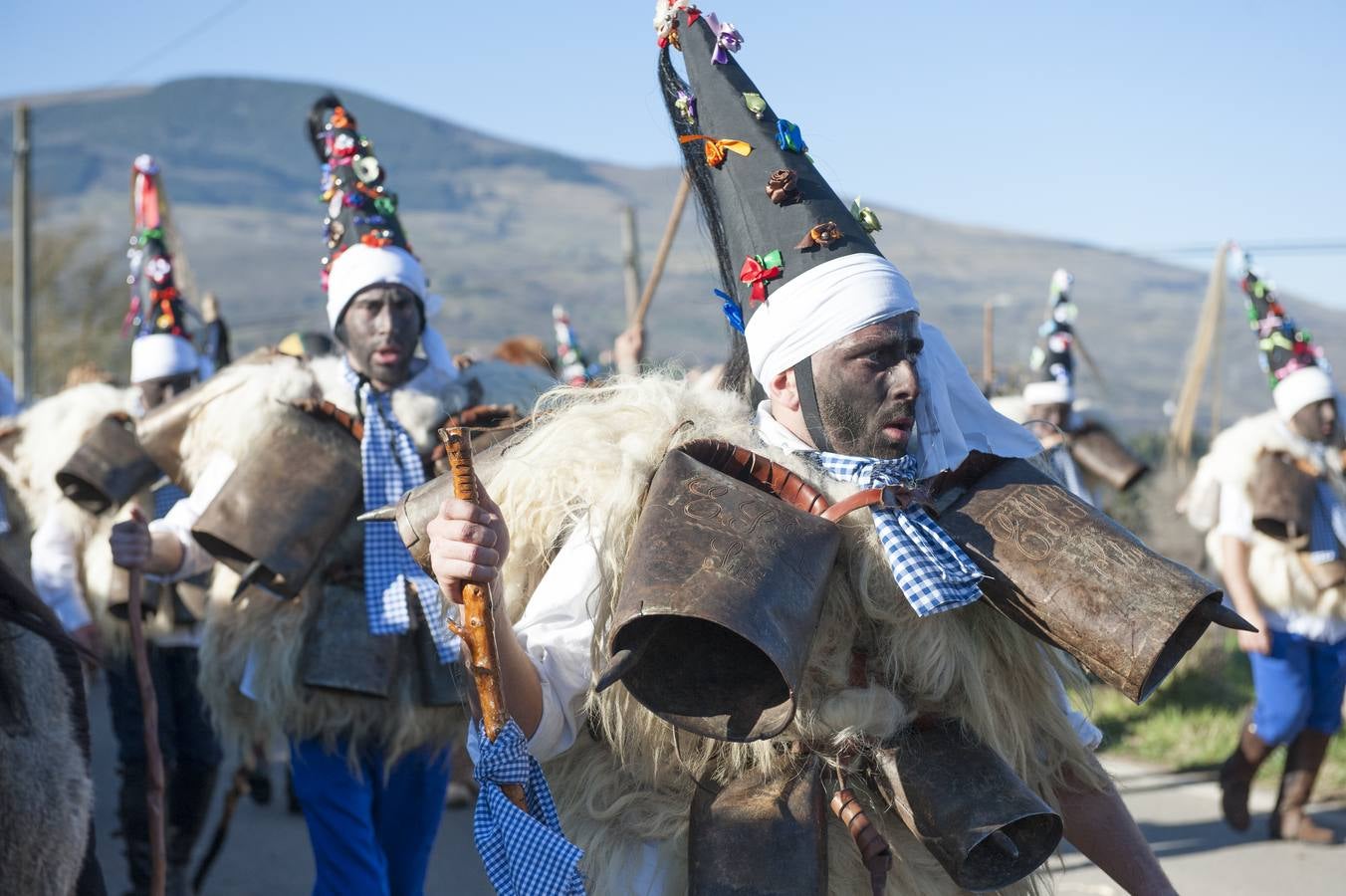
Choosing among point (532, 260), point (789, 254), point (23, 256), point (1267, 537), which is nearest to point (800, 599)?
point (789, 254)

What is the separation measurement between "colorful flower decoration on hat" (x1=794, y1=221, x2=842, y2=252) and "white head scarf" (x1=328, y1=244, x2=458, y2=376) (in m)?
1.82

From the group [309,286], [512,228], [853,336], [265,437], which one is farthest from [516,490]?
[512,228]

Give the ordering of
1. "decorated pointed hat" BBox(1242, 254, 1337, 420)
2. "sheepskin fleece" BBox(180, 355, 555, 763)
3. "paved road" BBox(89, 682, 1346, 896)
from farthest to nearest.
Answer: "decorated pointed hat" BBox(1242, 254, 1337, 420) → "paved road" BBox(89, 682, 1346, 896) → "sheepskin fleece" BBox(180, 355, 555, 763)

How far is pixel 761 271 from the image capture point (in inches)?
107

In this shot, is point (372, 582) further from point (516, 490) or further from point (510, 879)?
point (510, 879)

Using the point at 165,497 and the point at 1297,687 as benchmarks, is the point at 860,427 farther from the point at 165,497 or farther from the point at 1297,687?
the point at 1297,687

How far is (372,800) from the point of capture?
405 centimetres

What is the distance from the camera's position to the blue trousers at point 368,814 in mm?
3754

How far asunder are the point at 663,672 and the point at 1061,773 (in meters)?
0.87

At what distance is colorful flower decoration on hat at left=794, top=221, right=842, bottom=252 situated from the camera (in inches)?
104

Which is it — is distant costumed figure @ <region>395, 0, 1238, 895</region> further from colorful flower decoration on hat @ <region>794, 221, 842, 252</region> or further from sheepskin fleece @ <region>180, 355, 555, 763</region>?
sheepskin fleece @ <region>180, 355, 555, 763</region>

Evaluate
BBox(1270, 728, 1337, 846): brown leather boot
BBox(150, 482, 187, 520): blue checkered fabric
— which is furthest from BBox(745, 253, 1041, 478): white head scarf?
BBox(1270, 728, 1337, 846): brown leather boot

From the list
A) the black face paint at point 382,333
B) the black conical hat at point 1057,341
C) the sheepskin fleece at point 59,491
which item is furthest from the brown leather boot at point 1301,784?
the sheepskin fleece at point 59,491

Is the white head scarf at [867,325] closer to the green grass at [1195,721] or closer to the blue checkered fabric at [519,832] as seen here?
the blue checkered fabric at [519,832]
